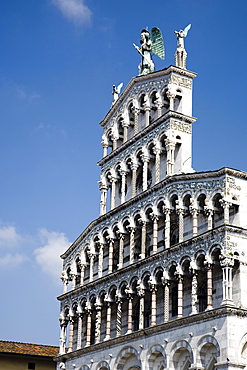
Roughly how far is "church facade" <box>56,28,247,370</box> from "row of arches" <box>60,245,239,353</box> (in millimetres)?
52

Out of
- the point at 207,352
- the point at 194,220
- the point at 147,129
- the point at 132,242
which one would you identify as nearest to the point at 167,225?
the point at 194,220

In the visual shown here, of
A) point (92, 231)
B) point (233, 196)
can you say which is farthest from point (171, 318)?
point (92, 231)

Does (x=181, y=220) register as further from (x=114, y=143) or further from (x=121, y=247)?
(x=114, y=143)

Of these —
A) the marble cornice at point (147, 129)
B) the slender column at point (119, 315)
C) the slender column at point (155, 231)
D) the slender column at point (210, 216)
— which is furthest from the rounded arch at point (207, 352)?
the marble cornice at point (147, 129)

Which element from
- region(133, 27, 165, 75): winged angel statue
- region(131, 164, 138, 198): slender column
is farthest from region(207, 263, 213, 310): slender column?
region(133, 27, 165, 75): winged angel statue

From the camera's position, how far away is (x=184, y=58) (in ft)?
127

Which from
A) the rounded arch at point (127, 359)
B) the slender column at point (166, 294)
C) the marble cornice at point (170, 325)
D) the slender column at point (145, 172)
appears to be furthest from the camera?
the slender column at point (145, 172)

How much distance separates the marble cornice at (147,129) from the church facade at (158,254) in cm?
6

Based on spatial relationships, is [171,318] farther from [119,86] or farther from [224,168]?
[119,86]

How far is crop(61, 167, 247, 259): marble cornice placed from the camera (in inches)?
1249

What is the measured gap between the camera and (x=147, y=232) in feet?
122

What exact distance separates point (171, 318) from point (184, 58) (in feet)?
47.4

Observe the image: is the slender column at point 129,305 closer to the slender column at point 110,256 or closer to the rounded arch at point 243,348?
the slender column at point 110,256

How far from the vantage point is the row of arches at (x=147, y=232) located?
105 ft
